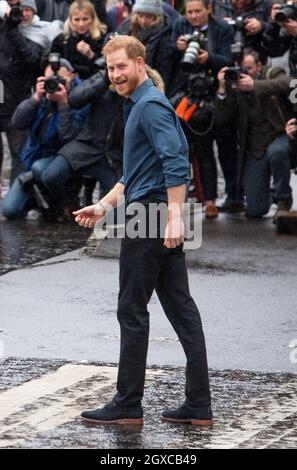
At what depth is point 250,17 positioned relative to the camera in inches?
545

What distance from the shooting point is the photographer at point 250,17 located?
13.5m

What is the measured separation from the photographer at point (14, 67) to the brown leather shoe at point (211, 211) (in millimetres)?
2141

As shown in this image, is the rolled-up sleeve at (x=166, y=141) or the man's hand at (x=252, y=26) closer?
the rolled-up sleeve at (x=166, y=141)

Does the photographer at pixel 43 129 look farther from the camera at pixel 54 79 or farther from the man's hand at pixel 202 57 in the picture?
the man's hand at pixel 202 57

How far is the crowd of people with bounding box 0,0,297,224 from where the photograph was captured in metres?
13.3

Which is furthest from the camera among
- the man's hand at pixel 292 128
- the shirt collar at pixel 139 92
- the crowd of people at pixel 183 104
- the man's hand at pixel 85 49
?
the man's hand at pixel 85 49

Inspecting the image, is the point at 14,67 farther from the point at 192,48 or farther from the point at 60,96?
the point at 192,48

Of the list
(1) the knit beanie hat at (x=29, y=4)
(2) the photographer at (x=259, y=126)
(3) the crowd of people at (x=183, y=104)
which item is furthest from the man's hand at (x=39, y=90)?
(2) the photographer at (x=259, y=126)

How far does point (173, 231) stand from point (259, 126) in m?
7.41

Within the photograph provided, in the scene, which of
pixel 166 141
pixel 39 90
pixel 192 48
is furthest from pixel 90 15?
pixel 166 141

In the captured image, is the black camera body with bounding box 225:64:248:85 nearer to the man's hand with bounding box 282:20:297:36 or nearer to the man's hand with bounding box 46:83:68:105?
the man's hand with bounding box 282:20:297:36

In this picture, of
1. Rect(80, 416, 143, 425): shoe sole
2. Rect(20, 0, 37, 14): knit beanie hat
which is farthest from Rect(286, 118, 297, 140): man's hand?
Rect(80, 416, 143, 425): shoe sole

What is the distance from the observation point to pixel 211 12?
13.8 m
